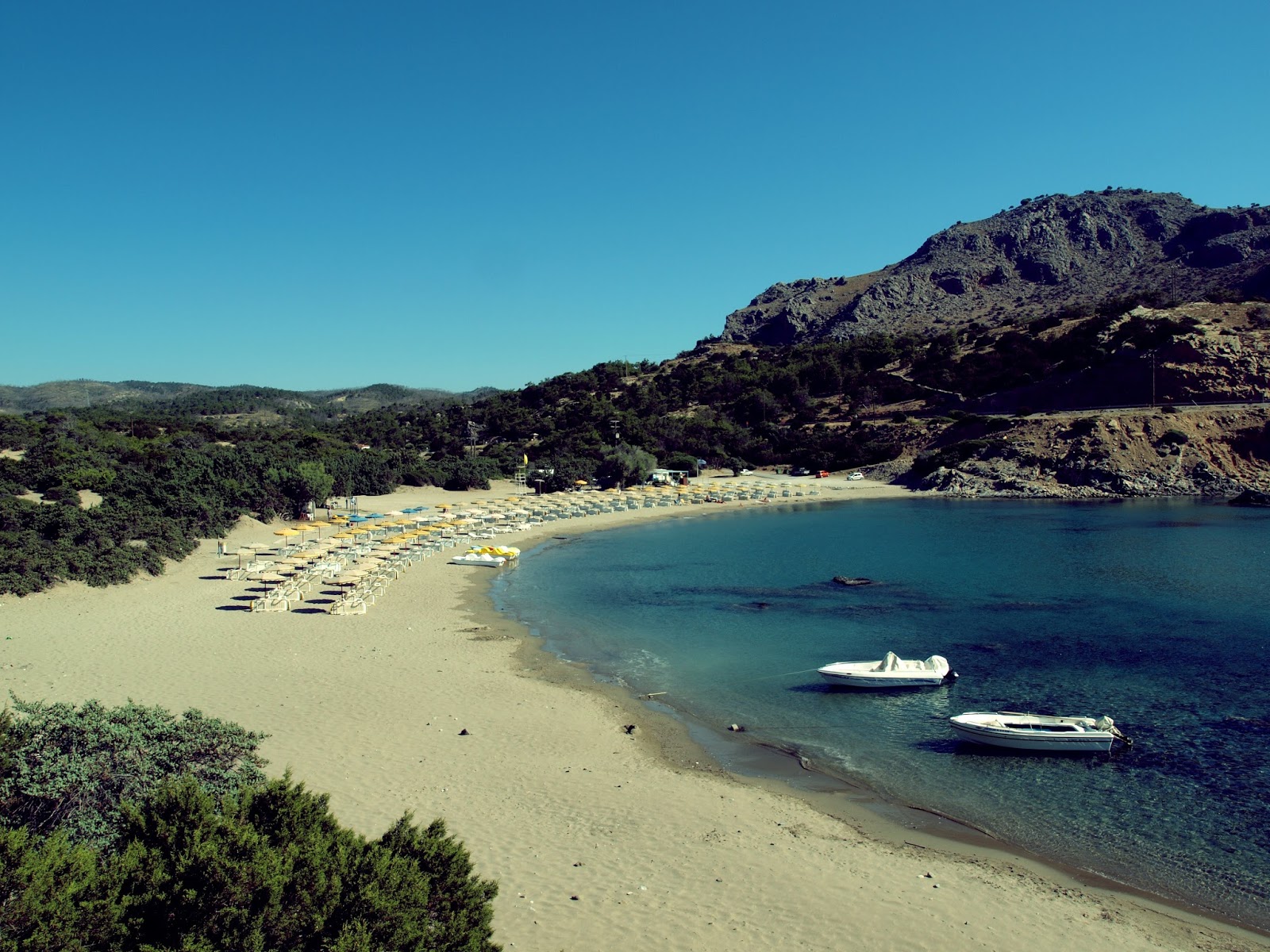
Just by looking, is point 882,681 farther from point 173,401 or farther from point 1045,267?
point 173,401

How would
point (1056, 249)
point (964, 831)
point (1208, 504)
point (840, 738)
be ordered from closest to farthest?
1. point (964, 831)
2. point (840, 738)
3. point (1208, 504)
4. point (1056, 249)

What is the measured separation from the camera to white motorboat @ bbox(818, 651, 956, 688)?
2061 centimetres

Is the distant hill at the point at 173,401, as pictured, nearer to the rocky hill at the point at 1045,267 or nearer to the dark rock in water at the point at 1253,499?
the rocky hill at the point at 1045,267

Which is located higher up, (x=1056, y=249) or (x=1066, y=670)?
(x=1056, y=249)

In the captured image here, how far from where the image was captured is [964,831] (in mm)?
13094

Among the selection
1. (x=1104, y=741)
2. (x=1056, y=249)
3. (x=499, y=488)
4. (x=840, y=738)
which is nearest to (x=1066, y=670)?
(x=1104, y=741)

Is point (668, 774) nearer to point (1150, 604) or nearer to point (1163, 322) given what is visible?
point (1150, 604)

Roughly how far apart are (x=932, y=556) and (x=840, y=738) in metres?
25.7

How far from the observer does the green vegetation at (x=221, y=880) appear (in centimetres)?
632

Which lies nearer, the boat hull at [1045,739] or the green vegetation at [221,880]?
the green vegetation at [221,880]

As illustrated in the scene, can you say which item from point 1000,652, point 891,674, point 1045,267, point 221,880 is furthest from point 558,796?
point 1045,267

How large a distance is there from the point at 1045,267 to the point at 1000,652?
13674cm

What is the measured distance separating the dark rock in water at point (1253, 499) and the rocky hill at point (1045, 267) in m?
55.9

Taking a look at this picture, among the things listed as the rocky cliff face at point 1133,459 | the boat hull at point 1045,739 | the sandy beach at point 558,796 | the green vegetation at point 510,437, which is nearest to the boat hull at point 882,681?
the boat hull at point 1045,739
